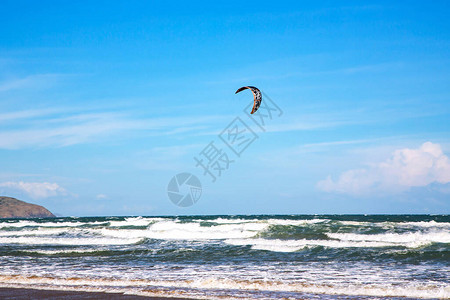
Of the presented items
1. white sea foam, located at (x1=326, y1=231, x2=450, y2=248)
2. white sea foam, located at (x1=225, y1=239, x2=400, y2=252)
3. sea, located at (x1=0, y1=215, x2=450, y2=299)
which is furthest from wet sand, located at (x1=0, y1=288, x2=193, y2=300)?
white sea foam, located at (x1=326, y1=231, x2=450, y2=248)

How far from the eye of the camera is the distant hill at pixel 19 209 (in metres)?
102

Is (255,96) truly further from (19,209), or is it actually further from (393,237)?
(19,209)

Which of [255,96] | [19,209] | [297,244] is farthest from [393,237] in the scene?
[19,209]

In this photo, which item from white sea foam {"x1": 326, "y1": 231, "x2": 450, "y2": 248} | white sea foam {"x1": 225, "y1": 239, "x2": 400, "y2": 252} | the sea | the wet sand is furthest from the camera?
white sea foam {"x1": 326, "y1": 231, "x2": 450, "y2": 248}

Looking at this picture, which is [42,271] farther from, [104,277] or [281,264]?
[281,264]

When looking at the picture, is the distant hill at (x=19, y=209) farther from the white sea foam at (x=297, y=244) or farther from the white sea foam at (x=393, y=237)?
the white sea foam at (x=393, y=237)

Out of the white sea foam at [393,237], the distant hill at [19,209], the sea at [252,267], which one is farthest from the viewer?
the distant hill at [19,209]

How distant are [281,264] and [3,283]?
7360 mm

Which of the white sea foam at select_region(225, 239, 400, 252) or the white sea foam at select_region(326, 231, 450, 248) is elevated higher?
the white sea foam at select_region(326, 231, 450, 248)

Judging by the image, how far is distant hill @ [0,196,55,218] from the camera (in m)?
102

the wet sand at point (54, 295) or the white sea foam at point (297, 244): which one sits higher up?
the white sea foam at point (297, 244)

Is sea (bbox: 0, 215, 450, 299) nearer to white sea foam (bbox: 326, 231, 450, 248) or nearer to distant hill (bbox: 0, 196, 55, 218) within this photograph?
white sea foam (bbox: 326, 231, 450, 248)

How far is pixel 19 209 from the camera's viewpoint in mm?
104250

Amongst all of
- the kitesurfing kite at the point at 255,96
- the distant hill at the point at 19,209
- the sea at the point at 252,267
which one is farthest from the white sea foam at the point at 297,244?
the distant hill at the point at 19,209
